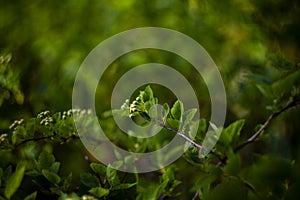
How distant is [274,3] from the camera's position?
103cm

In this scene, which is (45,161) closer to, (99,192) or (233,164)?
(99,192)

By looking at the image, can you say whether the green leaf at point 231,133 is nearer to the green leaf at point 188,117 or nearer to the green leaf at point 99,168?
the green leaf at point 188,117

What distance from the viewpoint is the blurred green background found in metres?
1.02

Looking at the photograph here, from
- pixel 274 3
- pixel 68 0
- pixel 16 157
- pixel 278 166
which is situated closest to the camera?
pixel 278 166

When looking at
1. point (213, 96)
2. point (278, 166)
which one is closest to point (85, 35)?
point (213, 96)

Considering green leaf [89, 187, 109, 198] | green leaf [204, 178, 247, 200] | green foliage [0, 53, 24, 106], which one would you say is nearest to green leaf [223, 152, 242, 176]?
green leaf [204, 178, 247, 200]

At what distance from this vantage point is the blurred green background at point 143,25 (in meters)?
1.02

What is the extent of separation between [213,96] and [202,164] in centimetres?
40

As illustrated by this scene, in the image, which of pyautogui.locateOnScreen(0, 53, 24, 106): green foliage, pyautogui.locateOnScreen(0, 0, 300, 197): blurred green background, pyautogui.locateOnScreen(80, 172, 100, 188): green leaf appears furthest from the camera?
pyautogui.locateOnScreen(0, 0, 300, 197): blurred green background

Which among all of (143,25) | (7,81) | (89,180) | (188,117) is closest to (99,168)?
(89,180)

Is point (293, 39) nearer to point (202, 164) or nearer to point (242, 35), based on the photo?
point (242, 35)

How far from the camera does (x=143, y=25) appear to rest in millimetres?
1175

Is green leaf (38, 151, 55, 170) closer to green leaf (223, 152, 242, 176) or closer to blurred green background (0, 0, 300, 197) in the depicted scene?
green leaf (223, 152, 242, 176)

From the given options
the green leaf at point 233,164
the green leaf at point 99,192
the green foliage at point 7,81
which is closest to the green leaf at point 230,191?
the green leaf at point 233,164
